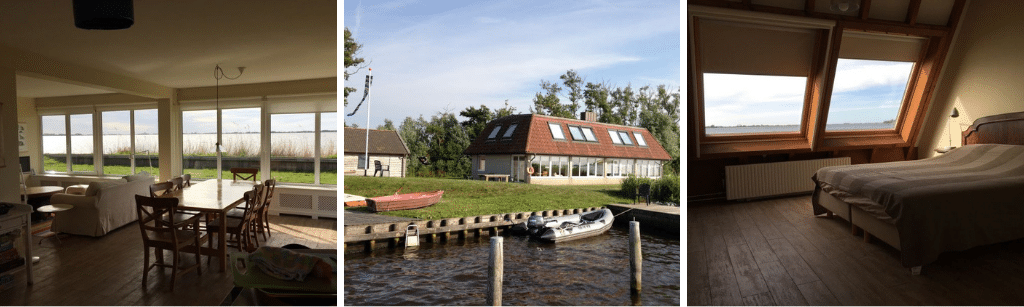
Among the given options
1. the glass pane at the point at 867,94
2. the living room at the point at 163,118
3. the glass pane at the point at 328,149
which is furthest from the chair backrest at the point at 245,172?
the glass pane at the point at 867,94

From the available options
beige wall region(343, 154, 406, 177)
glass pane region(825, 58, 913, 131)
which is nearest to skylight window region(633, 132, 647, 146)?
beige wall region(343, 154, 406, 177)

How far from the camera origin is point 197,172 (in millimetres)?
8250

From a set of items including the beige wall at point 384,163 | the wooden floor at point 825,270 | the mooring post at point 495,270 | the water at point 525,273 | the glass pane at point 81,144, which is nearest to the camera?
the wooden floor at point 825,270

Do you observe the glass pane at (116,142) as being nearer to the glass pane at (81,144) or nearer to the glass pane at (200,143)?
the glass pane at (81,144)

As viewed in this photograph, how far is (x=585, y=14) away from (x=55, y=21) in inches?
251

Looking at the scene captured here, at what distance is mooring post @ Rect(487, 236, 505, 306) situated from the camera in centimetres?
456

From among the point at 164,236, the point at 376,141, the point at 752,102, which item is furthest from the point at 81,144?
the point at 752,102

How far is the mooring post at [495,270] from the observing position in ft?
15.0

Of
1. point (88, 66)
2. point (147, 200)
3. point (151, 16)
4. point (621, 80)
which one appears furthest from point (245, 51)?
Result: point (621, 80)

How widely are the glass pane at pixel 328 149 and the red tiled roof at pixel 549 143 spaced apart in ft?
6.78

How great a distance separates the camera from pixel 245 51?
18.1 ft

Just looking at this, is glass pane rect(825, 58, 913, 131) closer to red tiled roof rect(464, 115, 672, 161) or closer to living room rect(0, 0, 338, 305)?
living room rect(0, 0, 338, 305)

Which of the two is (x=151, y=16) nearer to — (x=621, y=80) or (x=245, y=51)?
(x=245, y=51)

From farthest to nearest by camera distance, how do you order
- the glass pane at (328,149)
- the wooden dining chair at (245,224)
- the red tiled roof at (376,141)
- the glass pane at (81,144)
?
the glass pane at (81,144) < the glass pane at (328,149) < the red tiled roof at (376,141) < the wooden dining chair at (245,224)
